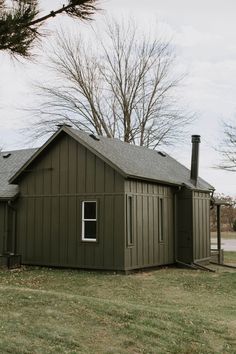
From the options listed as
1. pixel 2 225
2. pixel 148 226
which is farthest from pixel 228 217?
pixel 2 225

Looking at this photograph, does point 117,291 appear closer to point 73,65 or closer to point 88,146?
point 88,146

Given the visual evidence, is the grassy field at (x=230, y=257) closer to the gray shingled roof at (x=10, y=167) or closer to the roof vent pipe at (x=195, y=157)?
the roof vent pipe at (x=195, y=157)

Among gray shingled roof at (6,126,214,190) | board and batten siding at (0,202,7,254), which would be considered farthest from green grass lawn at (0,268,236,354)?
board and batten siding at (0,202,7,254)

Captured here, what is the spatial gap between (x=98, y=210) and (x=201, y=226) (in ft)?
16.6

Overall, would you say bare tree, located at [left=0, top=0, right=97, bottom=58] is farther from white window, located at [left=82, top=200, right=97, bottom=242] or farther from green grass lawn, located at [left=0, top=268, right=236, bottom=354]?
white window, located at [left=82, top=200, right=97, bottom=242]

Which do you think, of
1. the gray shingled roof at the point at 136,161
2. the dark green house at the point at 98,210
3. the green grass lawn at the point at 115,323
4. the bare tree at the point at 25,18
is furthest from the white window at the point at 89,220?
the bare tree at the point at 25,18

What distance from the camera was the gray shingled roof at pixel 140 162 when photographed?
53.1 ft

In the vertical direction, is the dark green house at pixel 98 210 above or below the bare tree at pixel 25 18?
below

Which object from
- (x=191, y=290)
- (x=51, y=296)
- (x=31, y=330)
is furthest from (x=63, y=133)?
(x=31, y=330)

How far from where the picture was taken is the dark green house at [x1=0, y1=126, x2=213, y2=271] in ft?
51.4

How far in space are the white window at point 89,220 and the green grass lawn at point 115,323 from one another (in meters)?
3.97

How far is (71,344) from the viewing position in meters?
6.52

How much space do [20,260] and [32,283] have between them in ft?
13.3

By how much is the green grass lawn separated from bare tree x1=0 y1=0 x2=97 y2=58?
3612 millimetres
